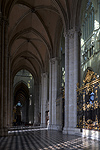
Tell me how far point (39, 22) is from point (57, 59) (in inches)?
173

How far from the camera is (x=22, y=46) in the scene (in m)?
32.2

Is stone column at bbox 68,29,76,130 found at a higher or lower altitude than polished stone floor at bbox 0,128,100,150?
higher

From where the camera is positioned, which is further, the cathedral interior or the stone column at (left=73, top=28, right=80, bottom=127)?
the stone column at (left=73, top=28, right=80, bottom=127)

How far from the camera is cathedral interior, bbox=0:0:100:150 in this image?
14.0m

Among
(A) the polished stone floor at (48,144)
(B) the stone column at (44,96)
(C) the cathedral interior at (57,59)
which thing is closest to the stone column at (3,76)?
(C) the cathedral interior at (57,59)

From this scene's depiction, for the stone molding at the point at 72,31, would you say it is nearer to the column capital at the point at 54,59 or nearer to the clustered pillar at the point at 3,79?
the clustered pillar at the point at 3,79

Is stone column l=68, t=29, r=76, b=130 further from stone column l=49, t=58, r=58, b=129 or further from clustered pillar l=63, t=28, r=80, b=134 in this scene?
stone column l=49, t=58, r=58, b=129

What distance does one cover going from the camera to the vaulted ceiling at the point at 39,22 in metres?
17.9

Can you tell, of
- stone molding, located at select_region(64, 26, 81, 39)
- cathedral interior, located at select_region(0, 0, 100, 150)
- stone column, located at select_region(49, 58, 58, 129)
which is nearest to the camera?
cathedral interior, located at select_region(0, 0, 100, 150)

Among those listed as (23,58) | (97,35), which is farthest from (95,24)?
(23,58)

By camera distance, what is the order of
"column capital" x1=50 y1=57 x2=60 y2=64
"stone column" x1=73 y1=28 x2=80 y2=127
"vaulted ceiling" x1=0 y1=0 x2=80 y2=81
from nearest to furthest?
"stone column" x1=73 y1=28 x2=80 y2=127
"vaulted ceiling" x1=0 y1=0 x2=80 y2=81
"column capital" x1=50 y1=57 x2=60 y2=64

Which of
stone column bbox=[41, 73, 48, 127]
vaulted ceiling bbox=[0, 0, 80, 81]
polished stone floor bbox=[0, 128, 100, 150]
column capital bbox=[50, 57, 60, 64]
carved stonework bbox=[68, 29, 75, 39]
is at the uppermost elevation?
vaulted ceiling bbox=[0, 0, 80, 81]

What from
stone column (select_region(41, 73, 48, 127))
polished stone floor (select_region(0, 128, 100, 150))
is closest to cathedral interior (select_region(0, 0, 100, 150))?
stone column (select_region(41, 73, 48, 127))

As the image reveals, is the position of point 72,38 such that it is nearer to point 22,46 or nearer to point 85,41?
point 85,41
